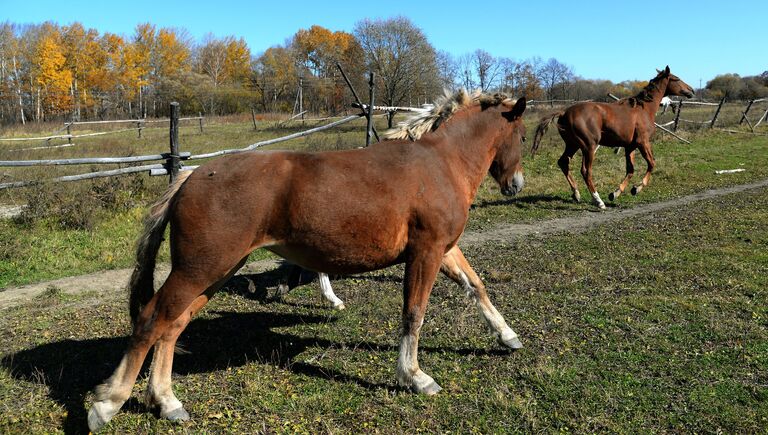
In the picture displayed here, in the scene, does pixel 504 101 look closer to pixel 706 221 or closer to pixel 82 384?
pixel 82 384

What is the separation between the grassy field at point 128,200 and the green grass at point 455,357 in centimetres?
188

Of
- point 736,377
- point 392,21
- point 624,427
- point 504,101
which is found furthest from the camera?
point 392,21

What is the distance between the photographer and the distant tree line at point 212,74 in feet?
141

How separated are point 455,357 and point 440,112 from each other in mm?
2151

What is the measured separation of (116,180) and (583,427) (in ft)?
32.6

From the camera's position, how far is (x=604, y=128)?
1311 centimetres

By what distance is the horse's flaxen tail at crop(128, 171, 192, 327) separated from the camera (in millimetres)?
3756

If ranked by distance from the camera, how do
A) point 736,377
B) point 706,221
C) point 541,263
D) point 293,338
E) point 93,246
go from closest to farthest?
1. point 736,377
2. point 293,338
3. point 541,263
4. point 93,246
5. point 706,221

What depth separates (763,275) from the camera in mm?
6684

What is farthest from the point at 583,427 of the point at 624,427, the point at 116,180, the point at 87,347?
the point at 116,180

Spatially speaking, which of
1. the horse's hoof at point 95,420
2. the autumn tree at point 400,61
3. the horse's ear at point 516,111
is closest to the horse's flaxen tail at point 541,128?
the horse's ear at point 516,111

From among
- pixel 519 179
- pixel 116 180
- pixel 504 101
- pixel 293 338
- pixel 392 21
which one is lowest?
pixel 293 338

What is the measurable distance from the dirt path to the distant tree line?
100 feet

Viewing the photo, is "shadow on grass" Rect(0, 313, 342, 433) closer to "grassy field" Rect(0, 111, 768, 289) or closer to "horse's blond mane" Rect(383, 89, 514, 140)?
"horse's blond mane" Rect(383, 89, 514, 140)
